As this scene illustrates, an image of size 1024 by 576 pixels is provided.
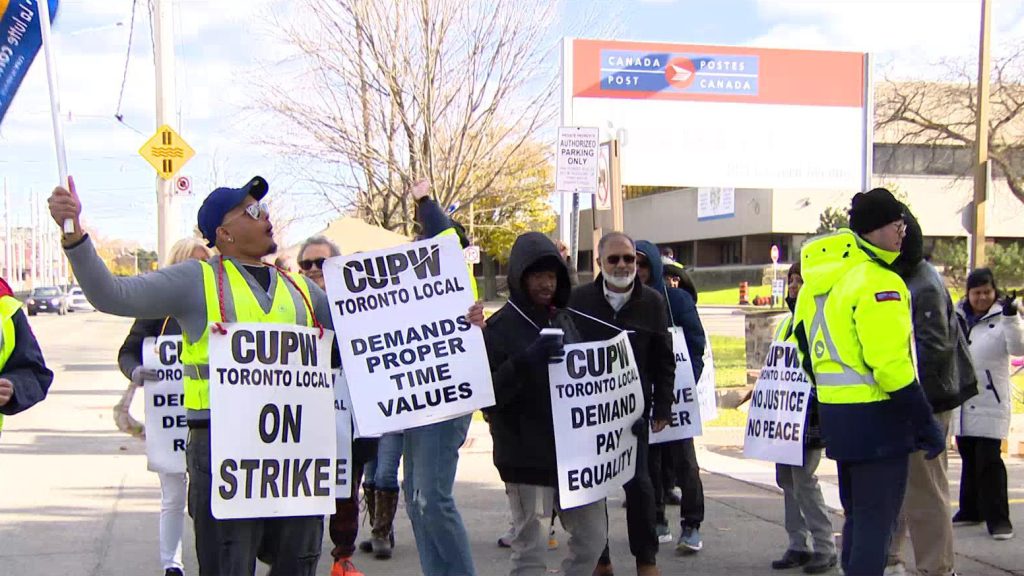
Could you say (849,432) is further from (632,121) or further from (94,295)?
(632,121)

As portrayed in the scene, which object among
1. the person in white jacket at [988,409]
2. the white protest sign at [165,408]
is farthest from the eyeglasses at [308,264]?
the person in white jacket at [988,409]

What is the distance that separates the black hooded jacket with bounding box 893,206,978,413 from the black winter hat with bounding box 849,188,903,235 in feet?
1.19

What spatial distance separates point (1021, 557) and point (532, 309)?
3.70m

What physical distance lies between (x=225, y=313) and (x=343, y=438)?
1977 mm

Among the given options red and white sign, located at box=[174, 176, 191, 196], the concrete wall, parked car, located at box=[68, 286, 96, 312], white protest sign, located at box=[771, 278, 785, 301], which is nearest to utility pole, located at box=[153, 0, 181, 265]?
red and white sign, located at box=[174, 176, 191, 196]

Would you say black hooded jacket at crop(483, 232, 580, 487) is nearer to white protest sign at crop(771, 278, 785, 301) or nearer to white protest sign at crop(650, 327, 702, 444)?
white protest sign at crop(650, 327, 702, 444)

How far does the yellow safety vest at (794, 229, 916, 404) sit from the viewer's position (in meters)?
4.46

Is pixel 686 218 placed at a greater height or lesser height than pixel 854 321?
greater

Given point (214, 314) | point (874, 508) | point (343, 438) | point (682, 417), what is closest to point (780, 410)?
point (682, 417)

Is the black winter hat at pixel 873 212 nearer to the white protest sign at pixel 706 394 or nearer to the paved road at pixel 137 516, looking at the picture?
the paved road at pixel 137 516

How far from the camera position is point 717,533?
717cm

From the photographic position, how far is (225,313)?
153 inches

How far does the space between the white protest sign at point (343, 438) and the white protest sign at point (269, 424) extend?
1.30 meters

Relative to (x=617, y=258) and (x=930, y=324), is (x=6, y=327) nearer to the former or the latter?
(x=617, y=258)
